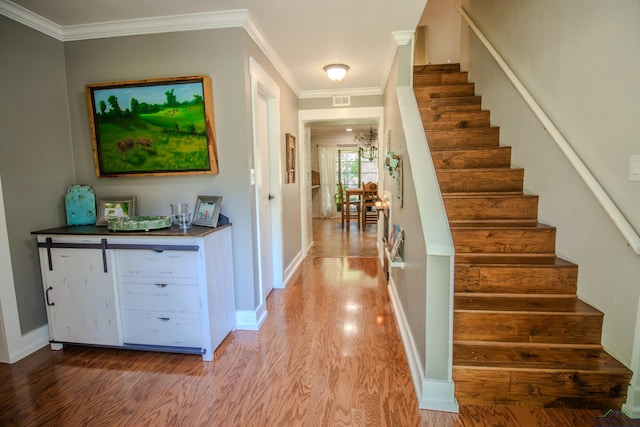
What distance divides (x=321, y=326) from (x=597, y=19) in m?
2.69

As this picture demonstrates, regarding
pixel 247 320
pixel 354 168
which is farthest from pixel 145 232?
pixel 354 168

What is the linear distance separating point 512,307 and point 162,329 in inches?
89.0

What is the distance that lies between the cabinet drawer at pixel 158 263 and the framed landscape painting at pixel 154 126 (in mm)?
687

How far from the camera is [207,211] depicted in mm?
2223

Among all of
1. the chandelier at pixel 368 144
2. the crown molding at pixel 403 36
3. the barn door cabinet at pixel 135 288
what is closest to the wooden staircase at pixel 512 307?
the crown molding at pixel 403 36

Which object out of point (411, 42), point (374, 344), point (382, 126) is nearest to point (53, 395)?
point (374, 344)

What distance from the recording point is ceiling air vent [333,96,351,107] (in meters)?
4.19

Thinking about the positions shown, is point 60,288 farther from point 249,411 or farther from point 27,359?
point 249,411

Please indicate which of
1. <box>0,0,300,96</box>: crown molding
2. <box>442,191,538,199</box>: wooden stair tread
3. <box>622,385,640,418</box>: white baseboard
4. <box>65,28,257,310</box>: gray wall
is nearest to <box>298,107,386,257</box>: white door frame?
<box>442,191,538,199</box>: wooden stair tread

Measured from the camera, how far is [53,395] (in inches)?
67.4

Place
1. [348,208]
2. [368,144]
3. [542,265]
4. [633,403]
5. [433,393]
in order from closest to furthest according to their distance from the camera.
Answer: [633,403]
[433,393]
[542,265]
[348,208]
[368,144]

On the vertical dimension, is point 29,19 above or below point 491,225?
above

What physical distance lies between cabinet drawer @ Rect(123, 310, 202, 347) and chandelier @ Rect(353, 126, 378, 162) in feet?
21.3

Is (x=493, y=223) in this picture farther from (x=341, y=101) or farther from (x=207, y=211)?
(x=341, y=101)
